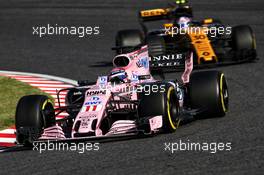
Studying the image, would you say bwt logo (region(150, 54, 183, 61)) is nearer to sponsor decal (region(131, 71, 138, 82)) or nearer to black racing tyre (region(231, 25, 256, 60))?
sponsor decal (region(131, 71, 138, 82))

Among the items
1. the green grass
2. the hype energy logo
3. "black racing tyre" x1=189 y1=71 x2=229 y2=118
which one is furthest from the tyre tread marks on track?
"black racing tyre" x1=189 y1=71 x2=229 y2=118

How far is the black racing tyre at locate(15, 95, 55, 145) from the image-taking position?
10102 millimetres

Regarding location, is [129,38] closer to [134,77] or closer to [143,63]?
[143,63]

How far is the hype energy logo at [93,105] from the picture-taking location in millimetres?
10156

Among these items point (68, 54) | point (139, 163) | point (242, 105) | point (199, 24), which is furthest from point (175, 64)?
point (68, 54)

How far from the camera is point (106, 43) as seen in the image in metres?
22.0

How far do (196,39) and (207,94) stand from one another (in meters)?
5.65

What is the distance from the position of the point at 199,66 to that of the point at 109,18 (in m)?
10.8

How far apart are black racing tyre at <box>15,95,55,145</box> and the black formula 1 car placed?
4.58 meters

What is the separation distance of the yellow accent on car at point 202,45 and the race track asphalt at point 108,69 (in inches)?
23.4

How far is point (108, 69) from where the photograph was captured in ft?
57.6

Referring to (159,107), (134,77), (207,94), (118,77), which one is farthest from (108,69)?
(159,107)

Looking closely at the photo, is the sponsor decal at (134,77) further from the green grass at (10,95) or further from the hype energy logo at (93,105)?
the green grass at (10,95)

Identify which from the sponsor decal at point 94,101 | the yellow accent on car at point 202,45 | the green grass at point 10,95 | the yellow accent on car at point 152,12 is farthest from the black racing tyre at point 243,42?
the sponsor decal at point 94,101
